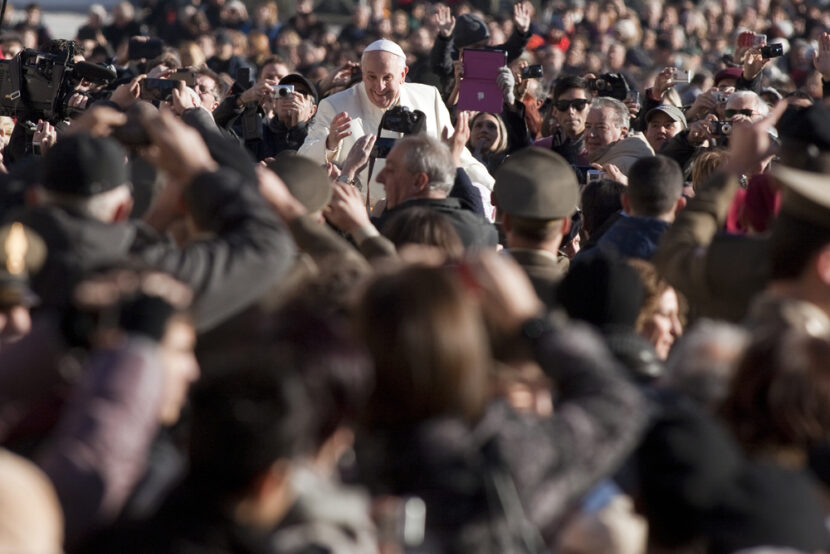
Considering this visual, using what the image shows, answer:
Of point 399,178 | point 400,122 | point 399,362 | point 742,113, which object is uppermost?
point 399,362

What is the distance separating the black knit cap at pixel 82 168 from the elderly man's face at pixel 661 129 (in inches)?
216

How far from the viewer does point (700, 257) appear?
11.7 feet

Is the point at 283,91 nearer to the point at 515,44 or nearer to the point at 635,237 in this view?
the point at 515,44

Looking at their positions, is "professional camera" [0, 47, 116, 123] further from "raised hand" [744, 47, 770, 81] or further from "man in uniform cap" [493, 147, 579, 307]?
"raised hand" [744, 47, 770, 81]

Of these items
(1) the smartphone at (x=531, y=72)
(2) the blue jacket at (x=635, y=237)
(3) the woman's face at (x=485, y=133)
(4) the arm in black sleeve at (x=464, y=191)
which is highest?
(2) the blue jacket at (x=635, y=237)

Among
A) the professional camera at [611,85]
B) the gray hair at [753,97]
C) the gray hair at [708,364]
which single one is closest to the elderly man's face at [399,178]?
the gray hair at [708,364]

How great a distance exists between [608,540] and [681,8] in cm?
1789

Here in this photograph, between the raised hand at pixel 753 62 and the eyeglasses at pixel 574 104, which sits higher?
the raised hand at pixel 753 62

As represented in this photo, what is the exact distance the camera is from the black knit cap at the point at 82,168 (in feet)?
10.5

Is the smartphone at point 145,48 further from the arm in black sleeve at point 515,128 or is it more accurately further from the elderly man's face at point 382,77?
the elderly man's face at point 382,77

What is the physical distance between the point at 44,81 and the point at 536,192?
320 centimetres

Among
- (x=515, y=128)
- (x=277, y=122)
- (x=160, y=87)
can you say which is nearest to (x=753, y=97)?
(x=515, y=128)

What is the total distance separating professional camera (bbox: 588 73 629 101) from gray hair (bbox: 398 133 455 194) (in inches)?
173

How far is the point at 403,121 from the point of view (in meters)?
6.71
